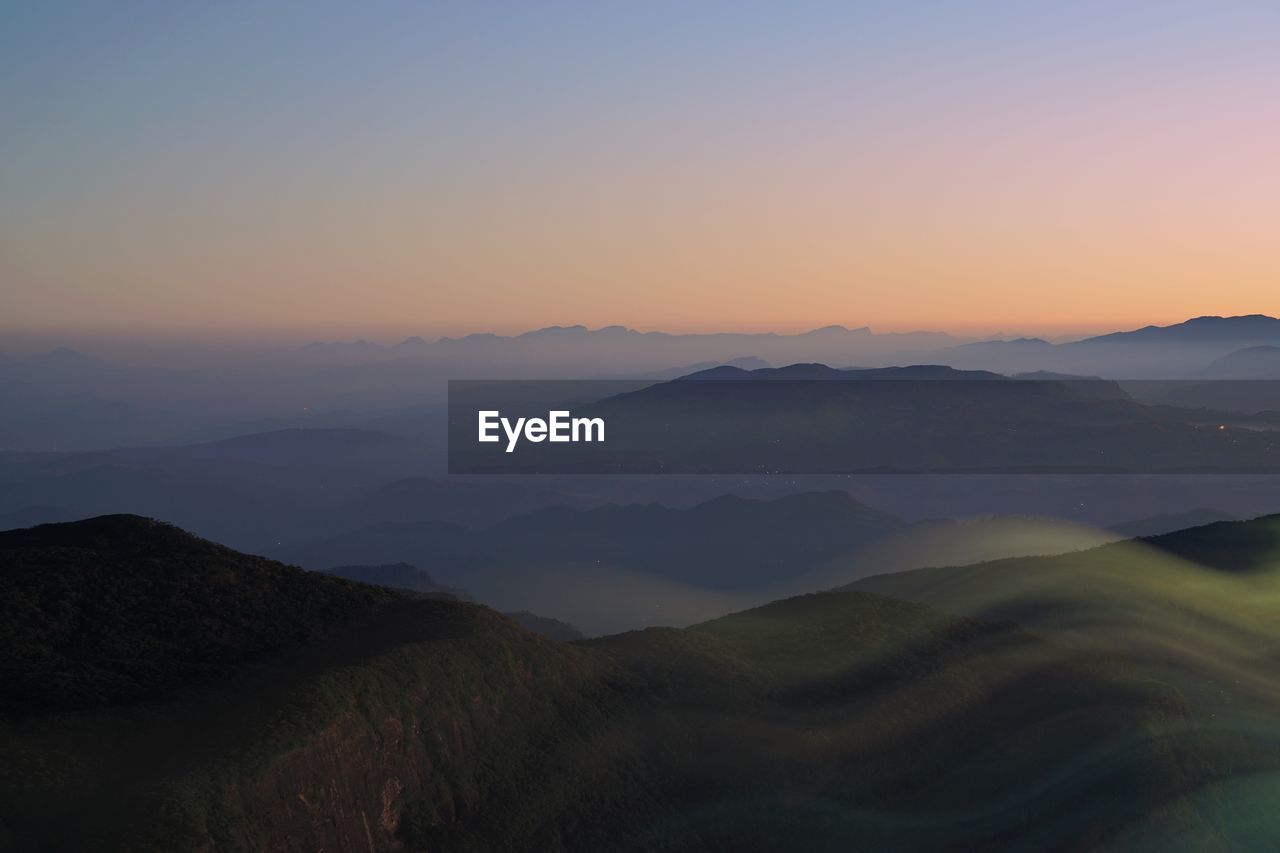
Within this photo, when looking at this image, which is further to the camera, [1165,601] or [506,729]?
[1165,601]

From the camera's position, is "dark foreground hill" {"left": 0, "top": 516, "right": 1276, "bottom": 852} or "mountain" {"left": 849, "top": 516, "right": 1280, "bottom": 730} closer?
"dark foreground hill" {"left": 0, "top": 516, "right": 1276, "bottom": 852}

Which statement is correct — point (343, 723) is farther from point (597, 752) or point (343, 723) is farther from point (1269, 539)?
point (1269, 539)

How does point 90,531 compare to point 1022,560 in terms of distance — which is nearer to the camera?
point 90,531

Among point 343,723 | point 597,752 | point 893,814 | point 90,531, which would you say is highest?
point 90,531

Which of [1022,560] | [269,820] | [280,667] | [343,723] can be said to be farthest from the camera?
[1022,560]

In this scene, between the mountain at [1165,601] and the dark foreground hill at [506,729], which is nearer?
the dark foreground hill at [506,729]

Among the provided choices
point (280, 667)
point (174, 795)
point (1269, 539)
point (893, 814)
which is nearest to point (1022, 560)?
point (1269, 539)

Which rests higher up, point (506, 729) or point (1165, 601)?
point (506, 729)

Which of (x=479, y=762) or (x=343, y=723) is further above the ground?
(x=343, y=723)
